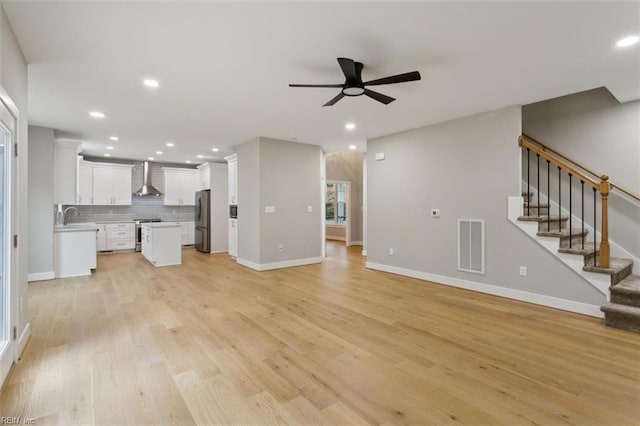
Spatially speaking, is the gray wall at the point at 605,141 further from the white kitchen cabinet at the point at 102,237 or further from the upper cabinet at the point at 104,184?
the white kitchen cabinet at the point at 102,237

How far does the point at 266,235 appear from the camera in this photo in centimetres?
600

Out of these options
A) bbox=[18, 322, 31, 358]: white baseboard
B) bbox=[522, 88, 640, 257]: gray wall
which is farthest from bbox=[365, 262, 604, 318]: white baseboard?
bbox=[18, 322, 31, 358]: white baseboard

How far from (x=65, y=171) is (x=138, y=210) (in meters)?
3.46

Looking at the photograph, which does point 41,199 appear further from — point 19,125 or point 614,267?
point 614,267

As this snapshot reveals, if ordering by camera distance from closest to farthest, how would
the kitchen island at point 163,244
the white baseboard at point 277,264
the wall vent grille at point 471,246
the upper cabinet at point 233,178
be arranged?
1. the wall vent grille at point 471,246
2. the white baseboard at point 277,264
3. the kitchen island at point 163,244
4. the upper cabinet at point 233,178

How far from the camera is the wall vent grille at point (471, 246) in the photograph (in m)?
4.45

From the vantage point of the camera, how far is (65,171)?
18.9 feet

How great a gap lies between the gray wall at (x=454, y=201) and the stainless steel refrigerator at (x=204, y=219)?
15.0ft

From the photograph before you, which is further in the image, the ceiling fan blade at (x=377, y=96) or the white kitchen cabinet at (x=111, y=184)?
the white kitchen cabinet at (x=111, y=184)

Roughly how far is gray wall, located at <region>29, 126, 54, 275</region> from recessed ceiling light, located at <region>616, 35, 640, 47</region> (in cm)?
774

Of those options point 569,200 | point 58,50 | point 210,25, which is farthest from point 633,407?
point 58,50

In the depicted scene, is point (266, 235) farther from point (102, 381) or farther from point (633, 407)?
point (633, 407)

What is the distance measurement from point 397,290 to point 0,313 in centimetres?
426

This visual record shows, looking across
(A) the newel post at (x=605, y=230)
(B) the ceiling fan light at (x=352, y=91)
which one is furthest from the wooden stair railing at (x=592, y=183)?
(B) the ceiling fan light at (x=352, y=91)
